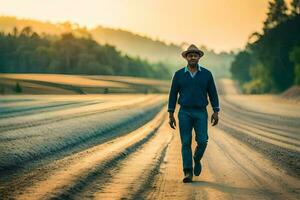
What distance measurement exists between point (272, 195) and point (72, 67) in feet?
253

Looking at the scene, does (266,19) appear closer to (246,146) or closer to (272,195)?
(246,146)

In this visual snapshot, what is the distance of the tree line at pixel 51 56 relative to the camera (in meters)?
62.4

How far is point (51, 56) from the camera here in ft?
261

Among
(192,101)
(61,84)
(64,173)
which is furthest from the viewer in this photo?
(61,84)

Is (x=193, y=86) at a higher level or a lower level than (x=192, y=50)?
lower

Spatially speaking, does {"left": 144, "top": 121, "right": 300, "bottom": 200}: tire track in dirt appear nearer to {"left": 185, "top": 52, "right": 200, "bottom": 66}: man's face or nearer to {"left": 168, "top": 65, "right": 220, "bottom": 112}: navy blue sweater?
{"left": 168, "top": 65, "right": 220, "bottom": 112}: navy blue sweater

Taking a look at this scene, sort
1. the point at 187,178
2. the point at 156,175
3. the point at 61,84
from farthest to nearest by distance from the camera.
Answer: the point at 61,84, the point at 156,175, the point at 187,178

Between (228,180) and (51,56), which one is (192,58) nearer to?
(228,180)

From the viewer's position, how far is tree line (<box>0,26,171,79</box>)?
62375 millimetres

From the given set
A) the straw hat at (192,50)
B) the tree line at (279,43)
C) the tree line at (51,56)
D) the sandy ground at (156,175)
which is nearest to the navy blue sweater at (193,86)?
the straw hat at (192,50)

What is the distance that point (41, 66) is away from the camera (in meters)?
74.1

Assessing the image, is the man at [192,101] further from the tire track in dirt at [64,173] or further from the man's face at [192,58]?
the tire track in dirt at [64,173]

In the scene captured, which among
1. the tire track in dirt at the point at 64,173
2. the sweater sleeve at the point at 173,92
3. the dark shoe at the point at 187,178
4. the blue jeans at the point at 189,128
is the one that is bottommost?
the tire track in dirt at the point at 64,173

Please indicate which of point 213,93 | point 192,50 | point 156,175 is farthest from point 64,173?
point 192,50
